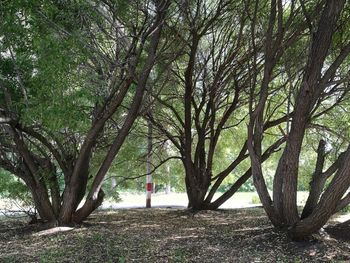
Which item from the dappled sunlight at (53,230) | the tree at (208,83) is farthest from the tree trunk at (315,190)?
the dappled sunlight at (53,230)

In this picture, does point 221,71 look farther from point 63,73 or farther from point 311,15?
point 63,73

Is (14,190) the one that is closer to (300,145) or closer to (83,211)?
(83,211)

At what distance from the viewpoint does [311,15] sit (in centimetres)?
669

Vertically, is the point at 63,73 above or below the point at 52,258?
above

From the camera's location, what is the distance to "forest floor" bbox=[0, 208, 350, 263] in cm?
554

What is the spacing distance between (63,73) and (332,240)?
14.0ft

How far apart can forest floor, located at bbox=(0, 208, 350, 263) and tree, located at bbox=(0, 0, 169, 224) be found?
2.83 ft

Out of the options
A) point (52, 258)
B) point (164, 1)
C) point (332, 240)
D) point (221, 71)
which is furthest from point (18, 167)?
point (332, 240)

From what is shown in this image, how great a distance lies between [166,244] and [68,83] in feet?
8.98

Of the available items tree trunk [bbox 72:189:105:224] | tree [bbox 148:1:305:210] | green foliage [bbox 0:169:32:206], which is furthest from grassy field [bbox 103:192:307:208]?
tree trunk [bbox 72:189:105:224]

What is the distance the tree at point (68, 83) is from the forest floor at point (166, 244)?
862 mm

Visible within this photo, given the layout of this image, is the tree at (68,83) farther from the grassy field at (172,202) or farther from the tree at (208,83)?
the grassy field at (172,202)

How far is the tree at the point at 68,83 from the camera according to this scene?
5594mm

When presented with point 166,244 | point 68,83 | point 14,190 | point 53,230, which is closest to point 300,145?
point 166,244
